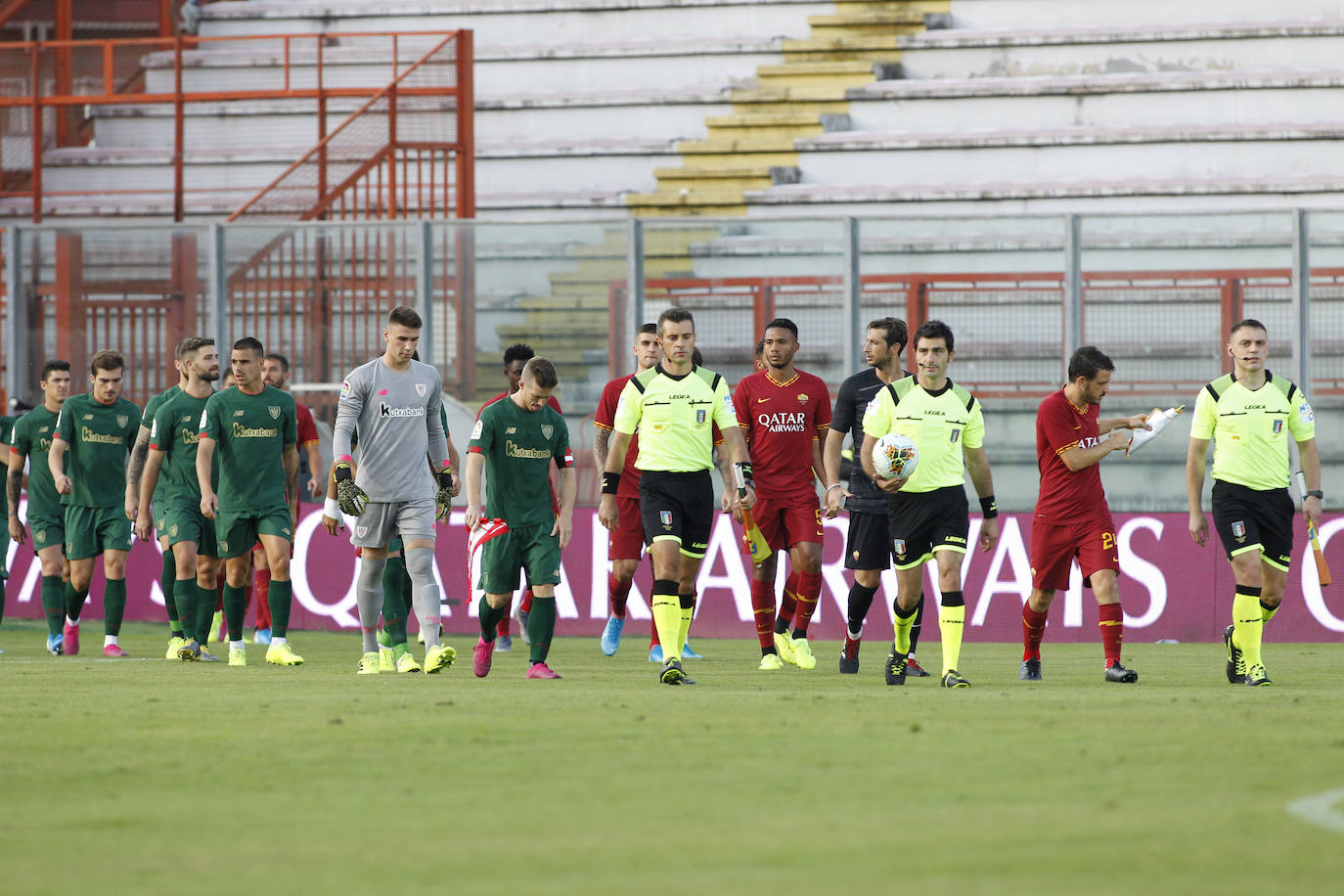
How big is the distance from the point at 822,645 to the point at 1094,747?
8336 millimetres

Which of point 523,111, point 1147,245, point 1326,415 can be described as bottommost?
point 1326,415

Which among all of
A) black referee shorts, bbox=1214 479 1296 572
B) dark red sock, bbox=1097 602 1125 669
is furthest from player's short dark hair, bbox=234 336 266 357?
black referee shorts, bbox=1214 479 1296 572

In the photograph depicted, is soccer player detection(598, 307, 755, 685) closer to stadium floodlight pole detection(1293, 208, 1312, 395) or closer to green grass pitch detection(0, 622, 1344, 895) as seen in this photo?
green grass pitch detection(0, 622, 1344, 895)

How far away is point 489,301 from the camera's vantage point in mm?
18531

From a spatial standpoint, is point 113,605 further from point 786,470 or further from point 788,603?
point 786,470

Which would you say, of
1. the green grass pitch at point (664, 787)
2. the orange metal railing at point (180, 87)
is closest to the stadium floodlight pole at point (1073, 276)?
the green grass pitch at point (664, 787)

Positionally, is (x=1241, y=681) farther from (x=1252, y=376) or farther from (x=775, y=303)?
(x=775, y=303)

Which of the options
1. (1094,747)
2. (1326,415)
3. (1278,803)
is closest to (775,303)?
(1326,415)

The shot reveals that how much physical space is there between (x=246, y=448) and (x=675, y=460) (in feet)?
11.1

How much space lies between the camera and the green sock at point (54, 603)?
14922 millimetres

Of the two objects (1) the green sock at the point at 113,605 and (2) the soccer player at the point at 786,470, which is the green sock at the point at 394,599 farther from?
(1) the green sock at the point at 113,605

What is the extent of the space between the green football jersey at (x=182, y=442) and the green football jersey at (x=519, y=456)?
283cm

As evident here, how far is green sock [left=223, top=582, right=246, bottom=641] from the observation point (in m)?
13.4

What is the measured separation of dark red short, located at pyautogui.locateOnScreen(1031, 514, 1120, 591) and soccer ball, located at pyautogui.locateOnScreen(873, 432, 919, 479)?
1130 mm
